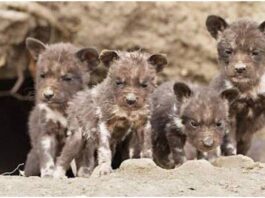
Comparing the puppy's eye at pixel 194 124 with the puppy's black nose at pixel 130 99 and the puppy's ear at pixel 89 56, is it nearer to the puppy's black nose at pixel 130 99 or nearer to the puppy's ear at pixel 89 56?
the puppy's black nose at pixel 130 99


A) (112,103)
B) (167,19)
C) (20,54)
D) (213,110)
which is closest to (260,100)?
(213,110)

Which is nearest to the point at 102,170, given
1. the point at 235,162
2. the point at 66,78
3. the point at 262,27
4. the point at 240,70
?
the point at 235,162

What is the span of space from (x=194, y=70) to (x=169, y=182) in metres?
4.98

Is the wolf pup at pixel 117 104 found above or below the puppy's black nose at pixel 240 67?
below

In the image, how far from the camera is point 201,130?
891cm

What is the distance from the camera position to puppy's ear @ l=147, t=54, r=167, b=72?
8930 millimetres

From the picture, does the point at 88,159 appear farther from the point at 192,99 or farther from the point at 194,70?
the point at 194,70

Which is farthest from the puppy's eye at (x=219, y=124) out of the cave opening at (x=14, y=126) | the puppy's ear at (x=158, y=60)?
the cave opening at (x=14, y=126)

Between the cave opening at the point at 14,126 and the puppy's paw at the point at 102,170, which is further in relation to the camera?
the cave opening at the point at 14,126

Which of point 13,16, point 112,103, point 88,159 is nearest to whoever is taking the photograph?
point 112,103

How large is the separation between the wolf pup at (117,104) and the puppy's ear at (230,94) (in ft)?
2.11

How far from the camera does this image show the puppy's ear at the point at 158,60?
8930 mm

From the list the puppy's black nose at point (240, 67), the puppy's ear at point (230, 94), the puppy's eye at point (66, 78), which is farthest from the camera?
the puppy's eye at point (66, 78)

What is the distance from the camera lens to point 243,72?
9.30 metres
